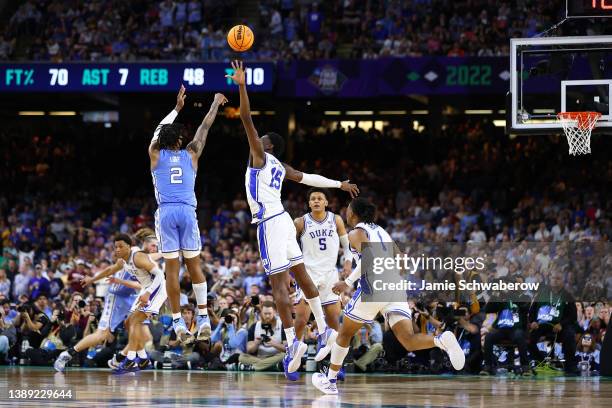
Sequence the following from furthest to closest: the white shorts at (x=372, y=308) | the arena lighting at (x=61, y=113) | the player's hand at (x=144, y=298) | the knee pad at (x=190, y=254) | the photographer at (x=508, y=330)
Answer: the arena lighting at (x=61, y=113) < the photographer at (x=508, y=330) < the player's hand at (x=144, y=298) < the knee pad at (x=190, y=254) < the white shorts at (x=372, y=308)

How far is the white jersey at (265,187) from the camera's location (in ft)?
41.4

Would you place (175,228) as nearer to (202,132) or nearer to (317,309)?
(202,132)

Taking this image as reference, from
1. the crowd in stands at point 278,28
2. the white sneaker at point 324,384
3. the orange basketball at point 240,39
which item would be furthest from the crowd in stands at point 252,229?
the orange basketball at point 240,39

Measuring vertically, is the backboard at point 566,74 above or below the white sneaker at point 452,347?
above

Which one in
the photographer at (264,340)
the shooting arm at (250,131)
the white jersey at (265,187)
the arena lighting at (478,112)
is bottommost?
the photographer at (264,340)

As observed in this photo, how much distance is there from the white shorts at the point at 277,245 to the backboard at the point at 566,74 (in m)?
4.43

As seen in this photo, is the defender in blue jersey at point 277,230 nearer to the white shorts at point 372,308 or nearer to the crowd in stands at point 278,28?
the white shorts at point 372,308

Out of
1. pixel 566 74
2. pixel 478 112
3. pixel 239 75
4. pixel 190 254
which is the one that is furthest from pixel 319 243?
A: pixel 478 112

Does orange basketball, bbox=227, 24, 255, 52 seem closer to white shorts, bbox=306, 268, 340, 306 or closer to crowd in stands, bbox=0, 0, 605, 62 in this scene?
white shorts, bbox=306, 268, 340, 306

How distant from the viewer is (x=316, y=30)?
1069 inches

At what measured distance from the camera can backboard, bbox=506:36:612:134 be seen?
15445mm

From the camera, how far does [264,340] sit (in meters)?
17.1

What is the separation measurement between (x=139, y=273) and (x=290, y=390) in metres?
3.76

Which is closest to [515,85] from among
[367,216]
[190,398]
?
[367,216]
